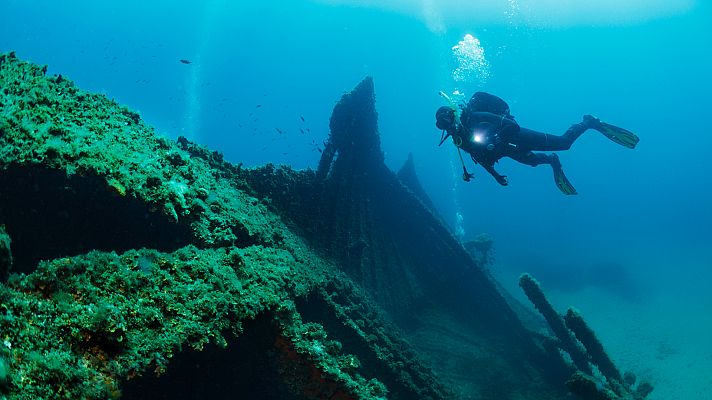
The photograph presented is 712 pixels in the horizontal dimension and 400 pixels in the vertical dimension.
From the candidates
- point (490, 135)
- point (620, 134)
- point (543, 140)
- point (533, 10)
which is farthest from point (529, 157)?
point (533, 10)

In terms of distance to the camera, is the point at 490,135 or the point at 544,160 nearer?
the point at 490,135

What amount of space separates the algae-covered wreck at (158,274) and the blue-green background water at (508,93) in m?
28.4

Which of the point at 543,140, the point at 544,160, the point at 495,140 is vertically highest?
the point at 543,140

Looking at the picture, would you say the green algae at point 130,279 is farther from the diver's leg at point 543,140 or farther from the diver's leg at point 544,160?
the diver's leg at point 543,140

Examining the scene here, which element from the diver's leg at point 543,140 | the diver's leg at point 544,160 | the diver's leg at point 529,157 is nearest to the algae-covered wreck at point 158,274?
the diver's leg at point 529,157

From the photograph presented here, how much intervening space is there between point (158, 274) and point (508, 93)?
469 ft

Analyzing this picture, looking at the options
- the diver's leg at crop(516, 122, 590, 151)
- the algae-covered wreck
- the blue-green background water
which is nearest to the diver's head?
the diver's leg at crop(516, 122, 590, 151)

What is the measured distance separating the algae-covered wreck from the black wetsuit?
2.93 metres

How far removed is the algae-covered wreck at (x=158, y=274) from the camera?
1926mm

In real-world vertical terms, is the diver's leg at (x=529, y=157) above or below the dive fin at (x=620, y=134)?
below

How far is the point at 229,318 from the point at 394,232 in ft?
26.3

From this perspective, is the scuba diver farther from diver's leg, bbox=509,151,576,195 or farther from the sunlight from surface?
the sunlight from surface

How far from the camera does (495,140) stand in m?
7.06

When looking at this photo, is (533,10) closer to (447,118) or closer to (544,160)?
(544,160)
